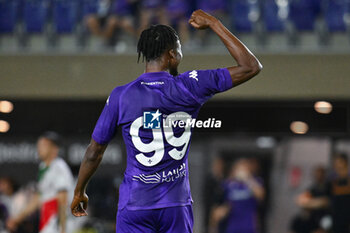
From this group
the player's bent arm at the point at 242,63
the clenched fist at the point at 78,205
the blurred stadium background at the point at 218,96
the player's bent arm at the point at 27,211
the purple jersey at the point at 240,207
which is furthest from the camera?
the player's bent arm at the point at 27,211

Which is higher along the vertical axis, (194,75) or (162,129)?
(194,75)

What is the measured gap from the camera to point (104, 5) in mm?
10312

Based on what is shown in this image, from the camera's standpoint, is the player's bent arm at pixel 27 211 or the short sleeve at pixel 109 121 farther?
the player's bent arm at pixel 27 211

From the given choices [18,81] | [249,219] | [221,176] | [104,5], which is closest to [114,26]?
[104,5]

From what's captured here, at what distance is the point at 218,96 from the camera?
8.98 meters

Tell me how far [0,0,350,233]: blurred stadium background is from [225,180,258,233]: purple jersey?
16 cm

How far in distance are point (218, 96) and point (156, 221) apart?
19.1 ft

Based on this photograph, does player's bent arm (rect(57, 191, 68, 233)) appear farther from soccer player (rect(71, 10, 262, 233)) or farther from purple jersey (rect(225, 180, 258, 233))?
soccer player (rect(71, 10, 262, 233))

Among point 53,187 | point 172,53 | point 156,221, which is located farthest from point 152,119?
point 53,187

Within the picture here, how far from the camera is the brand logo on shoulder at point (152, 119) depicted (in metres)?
3.22

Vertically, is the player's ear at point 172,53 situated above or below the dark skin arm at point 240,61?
above

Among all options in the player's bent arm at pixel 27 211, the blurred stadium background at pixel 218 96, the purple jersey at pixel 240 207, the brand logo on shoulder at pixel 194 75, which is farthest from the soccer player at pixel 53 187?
the brand logo on shoulder at pixel 194 75

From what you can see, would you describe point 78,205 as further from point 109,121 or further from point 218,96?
point 218,96

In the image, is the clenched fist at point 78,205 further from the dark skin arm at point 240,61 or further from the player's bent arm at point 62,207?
the player's bent arm at point 62,207
